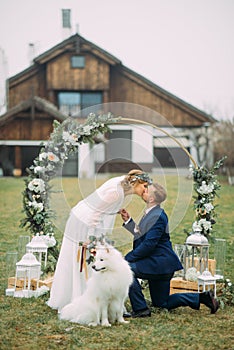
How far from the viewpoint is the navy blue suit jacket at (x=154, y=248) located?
17.6 ft

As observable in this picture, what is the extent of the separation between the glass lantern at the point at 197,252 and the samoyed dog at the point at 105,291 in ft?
4.86

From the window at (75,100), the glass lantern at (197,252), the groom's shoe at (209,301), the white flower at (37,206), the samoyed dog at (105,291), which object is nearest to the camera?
the samoyed dog at (105,291)

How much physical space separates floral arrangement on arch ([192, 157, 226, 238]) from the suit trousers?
1.21 meters

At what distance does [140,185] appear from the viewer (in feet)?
17.9

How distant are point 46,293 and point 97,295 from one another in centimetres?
144

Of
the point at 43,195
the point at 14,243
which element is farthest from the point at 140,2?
the point at 43,195

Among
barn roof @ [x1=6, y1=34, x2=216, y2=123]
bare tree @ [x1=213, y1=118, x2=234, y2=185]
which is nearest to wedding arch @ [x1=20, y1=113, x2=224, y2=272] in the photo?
bare tree @ [x1=213, y1=118, x2=234, y2=185]

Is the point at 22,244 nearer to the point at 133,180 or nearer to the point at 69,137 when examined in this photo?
the point at 69,137

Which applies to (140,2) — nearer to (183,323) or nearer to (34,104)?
(34,104)

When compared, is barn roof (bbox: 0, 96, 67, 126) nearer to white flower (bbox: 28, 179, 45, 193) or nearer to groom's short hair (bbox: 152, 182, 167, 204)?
white flower (bbox: 28, 179, 45, 193)

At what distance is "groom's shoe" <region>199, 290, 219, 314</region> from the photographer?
214 inches

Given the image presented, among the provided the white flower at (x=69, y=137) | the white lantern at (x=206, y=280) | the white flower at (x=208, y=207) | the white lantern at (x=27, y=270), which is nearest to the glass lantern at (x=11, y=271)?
the white lantern at (x=27, y=270)

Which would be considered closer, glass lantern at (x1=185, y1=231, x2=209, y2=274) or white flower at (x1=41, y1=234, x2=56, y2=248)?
glass lantern at (x1=185, y1=231, x2=209, y2=274)

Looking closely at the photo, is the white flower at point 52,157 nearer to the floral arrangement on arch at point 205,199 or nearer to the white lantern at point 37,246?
the white lantern at point 37,246
